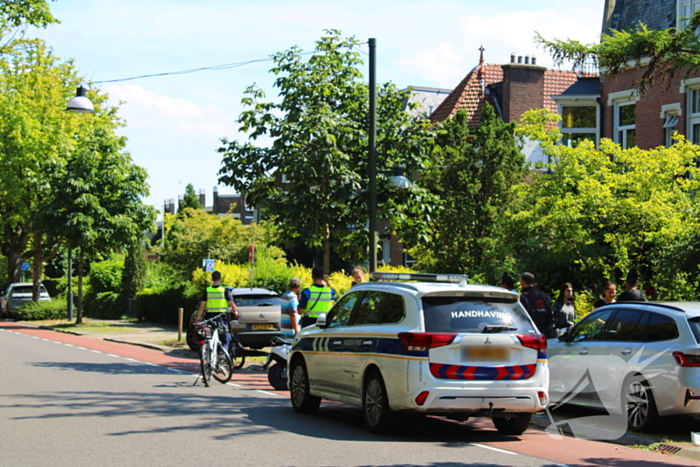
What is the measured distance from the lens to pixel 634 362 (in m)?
9.85

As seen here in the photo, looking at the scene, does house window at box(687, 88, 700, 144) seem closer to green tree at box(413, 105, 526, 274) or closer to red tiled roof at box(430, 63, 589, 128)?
green tree at box(413, 105, 526, 274)

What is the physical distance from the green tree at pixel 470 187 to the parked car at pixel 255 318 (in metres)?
5.23

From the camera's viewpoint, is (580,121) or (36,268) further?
(36,268)

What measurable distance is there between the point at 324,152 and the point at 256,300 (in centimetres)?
484

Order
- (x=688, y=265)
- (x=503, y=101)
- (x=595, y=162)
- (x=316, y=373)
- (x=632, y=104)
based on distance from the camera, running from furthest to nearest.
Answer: (x=503, y=101)
(x=632, y=104)
(x=595, y=162)
(x=688, y=265)
(x=316, y=373)

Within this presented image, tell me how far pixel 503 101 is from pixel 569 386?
26018mm

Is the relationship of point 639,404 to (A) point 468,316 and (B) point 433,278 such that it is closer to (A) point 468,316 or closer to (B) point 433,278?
(A) point 468,316

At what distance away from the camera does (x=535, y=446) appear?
8984mm

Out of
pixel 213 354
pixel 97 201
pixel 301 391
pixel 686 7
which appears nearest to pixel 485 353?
pixel 301 391

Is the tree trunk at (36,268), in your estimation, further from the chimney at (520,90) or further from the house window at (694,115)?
the house window at (694,115)

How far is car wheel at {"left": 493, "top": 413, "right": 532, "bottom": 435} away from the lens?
9602 mm

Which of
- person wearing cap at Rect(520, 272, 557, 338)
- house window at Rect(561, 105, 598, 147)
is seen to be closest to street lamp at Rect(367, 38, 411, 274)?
person wearing cap at Rect(520, 272, 557, 338)

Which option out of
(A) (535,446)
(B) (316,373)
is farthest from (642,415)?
(B) (316,373)

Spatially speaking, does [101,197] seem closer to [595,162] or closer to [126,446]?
[595,162]
